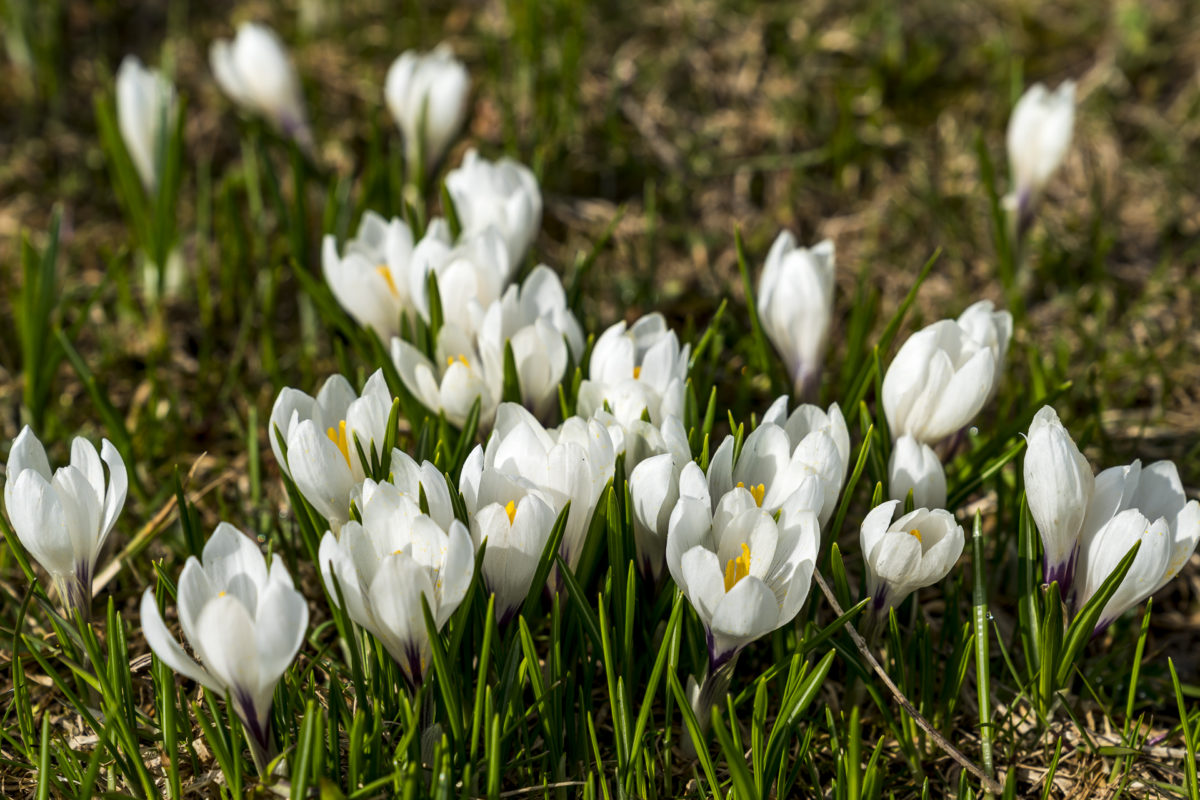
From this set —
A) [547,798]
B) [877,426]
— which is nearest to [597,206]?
[877,426]

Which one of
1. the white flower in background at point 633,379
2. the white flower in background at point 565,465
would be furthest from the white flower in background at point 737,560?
the white flower in background at point 633,379

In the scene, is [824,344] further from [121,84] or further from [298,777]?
[121,84]

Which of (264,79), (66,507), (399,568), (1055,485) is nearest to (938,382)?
Answer: (1055,485)

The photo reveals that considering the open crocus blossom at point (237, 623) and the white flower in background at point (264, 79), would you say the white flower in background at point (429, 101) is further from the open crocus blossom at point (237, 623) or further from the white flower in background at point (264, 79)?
the open crocus blossom at point (237, 623)

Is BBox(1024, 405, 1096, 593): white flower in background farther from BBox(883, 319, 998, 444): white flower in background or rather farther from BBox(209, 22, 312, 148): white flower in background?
BBox(209, 22, 312, 148): white flower in background

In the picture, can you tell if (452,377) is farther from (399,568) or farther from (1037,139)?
(1037,139)
